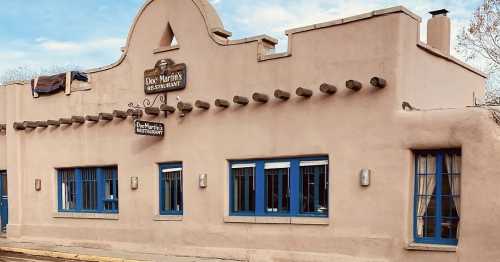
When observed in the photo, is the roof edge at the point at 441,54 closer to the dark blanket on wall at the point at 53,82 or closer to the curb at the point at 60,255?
the curb at the point at 60,255

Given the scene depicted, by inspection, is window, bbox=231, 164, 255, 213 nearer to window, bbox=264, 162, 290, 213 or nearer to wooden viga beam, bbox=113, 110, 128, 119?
window, bbox=264, 162, 290, 213

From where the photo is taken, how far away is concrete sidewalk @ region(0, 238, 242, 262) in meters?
14.0

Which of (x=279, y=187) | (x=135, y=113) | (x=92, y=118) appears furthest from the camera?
(x=92, y=118)

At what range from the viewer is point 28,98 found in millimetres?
18281

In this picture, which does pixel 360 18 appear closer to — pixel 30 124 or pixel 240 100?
pixel 240 100

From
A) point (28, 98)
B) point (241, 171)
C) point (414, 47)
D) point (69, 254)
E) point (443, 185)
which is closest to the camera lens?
point (443, 185)

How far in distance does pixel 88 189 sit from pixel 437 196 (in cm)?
1037

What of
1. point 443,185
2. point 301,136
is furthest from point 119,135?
point 443,185

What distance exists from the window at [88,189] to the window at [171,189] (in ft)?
6.00

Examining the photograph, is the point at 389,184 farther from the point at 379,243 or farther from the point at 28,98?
the point at 28,98

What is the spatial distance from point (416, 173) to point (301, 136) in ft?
8.71

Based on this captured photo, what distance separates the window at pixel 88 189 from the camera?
1625cm

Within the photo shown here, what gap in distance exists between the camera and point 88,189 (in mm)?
16781

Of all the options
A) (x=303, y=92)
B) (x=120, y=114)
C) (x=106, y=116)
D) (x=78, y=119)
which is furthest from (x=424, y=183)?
(x=78, y=119)
